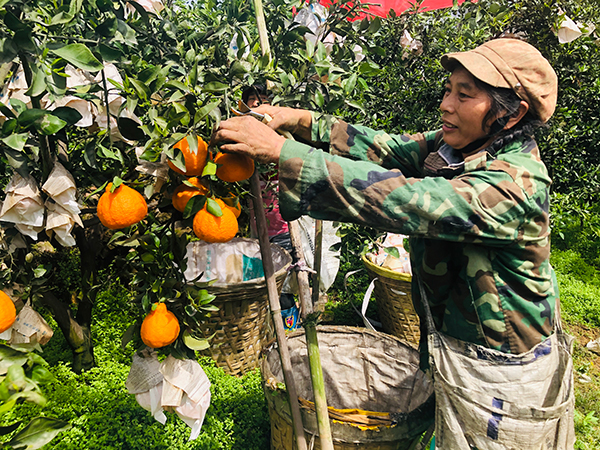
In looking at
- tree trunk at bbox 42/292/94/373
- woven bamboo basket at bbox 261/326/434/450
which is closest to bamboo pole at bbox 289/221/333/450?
woven bamboo basket at bbox 261/326/434/450

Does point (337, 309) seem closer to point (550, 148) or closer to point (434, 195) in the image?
point (550, 148)

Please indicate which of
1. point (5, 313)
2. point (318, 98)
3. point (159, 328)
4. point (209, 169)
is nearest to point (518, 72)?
point (318, 98)

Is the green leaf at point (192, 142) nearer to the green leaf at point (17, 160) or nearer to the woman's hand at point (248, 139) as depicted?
the woman's hand at point (248, 139)

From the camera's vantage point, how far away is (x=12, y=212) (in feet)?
3.72

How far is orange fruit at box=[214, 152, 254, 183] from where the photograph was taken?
102cm

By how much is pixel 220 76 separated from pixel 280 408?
1.15 m

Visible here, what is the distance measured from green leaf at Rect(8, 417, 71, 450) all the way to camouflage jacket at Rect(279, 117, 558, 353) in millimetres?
608

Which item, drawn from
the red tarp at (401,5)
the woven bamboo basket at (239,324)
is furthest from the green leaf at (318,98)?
the red tarp at (401,5)

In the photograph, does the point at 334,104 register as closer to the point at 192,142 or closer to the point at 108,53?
the point at 192,142

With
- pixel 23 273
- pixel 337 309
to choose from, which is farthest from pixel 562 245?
pixel 23 273

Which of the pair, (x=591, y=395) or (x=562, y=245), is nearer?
(x=591, y=395)

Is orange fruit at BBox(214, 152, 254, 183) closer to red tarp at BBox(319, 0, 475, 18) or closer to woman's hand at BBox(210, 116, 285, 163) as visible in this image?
woman's hand at BBox(210, 116, 285, 163)

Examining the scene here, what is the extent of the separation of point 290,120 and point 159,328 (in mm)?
738

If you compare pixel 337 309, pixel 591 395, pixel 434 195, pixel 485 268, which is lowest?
pixel 591 395
